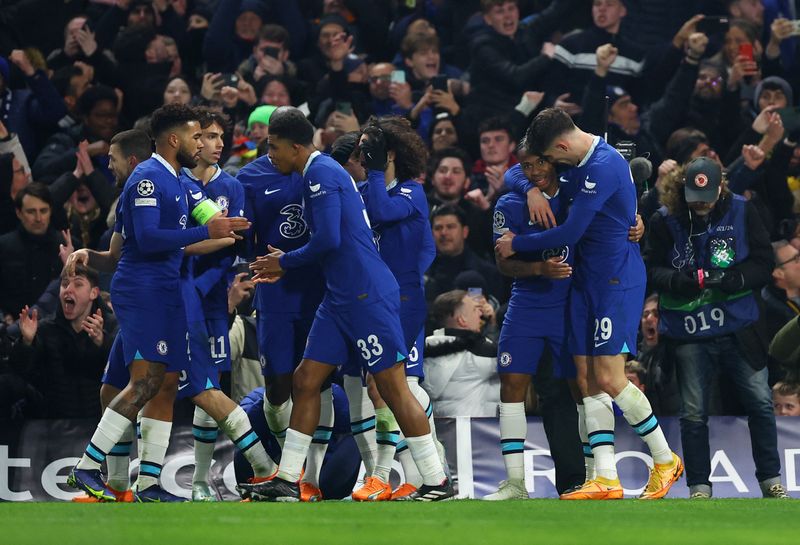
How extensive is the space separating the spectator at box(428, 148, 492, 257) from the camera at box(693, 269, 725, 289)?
3.31 m

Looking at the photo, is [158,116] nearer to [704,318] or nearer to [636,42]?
[704,318]

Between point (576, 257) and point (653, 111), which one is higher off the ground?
point (653, 111)

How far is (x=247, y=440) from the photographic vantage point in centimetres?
967

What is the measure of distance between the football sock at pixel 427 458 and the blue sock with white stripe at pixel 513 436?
786 millimetres

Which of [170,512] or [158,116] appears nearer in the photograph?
[170,512]

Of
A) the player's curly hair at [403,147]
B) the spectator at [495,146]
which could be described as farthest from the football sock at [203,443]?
the spectator at [495,146]

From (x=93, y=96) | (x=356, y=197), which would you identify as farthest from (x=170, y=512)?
(x=93, y=96)

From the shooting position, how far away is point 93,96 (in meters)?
15.5

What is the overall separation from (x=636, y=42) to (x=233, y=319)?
6134mm

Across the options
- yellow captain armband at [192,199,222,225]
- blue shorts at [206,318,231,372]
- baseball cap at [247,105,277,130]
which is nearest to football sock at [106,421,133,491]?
blue shorts at [206,318,231,372]

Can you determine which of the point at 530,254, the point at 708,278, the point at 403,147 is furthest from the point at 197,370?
the point at 708,278

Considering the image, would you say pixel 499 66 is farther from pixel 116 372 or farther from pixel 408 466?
pixel 116 372

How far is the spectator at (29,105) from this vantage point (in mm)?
15508

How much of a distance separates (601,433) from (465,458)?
2.51 m
